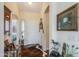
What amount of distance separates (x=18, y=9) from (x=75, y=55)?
0.95 meters

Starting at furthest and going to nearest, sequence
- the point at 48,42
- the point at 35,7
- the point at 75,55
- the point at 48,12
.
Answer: the point at 48,12
the point at 48,42
the point at 35,7
the point at 75,55

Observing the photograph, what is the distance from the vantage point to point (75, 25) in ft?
3.88

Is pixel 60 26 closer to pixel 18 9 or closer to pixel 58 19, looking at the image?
pixel 58 19

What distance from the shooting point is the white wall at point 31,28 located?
5.47ft

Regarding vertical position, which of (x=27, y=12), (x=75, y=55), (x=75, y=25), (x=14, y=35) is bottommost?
(x=75, y=55)

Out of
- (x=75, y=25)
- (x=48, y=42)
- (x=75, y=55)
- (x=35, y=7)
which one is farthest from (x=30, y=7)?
(x=75, y=55)

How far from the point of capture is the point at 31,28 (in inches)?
68.8

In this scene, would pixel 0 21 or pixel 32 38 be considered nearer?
pixel 0 21

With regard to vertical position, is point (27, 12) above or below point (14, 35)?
above

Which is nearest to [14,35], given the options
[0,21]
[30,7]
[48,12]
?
[30,7]

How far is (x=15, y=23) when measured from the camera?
1738 millimetres

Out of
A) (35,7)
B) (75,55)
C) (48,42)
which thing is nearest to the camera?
(75,55)

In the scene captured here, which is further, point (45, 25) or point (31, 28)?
Answer: point (45, 25)

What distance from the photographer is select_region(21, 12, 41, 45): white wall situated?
5.47ft
